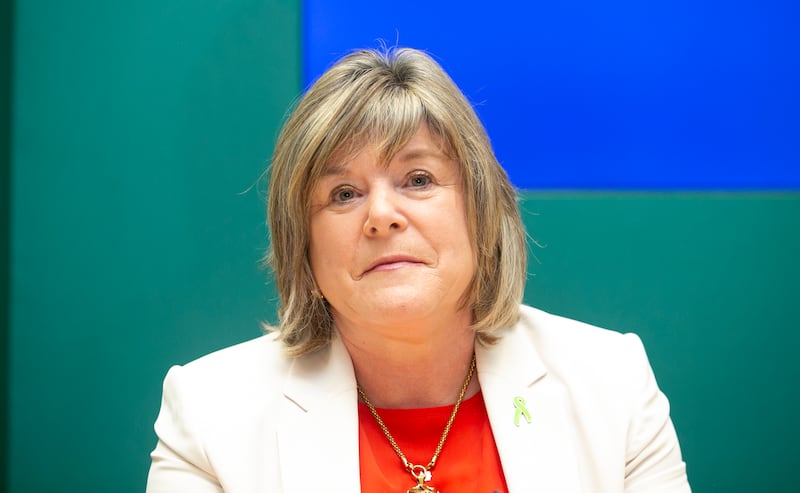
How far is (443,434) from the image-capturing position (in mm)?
1746

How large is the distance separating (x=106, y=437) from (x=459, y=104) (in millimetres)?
1504

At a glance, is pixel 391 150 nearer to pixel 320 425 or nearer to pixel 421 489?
pixel 320 425

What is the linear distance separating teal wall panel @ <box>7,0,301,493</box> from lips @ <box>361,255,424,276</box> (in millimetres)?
844

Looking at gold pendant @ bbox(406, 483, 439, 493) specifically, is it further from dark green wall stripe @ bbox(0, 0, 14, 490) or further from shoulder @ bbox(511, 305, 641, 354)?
dark green wall stripe @ bbox(0, 0, 14, 490)

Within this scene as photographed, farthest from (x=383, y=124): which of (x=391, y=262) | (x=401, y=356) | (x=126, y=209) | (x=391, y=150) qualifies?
(x=126, y=209)

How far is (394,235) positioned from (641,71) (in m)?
1.17

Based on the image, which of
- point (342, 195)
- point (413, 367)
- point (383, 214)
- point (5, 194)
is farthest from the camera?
point (5, 194)

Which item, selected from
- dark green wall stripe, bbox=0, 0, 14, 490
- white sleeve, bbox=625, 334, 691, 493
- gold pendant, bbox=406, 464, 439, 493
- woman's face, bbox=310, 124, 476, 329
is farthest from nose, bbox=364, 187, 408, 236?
dark green wall stripe, bbox=0, 0, 14, 490

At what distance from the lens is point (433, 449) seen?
1733mm

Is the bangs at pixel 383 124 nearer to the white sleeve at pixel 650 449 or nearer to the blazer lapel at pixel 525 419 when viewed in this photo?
the blazer lapel at pixel 525 419

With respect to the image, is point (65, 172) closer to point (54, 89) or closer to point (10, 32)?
point (54, 89)

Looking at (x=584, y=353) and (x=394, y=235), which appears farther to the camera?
(x=584, y=353)

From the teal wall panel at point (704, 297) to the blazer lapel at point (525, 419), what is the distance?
60cm

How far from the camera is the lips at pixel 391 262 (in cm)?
161
